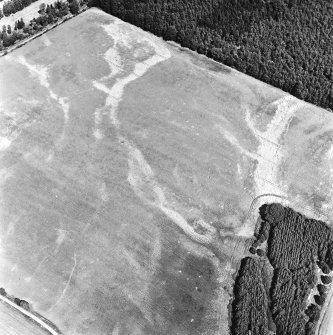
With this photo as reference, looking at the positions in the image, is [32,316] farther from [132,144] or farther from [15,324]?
[132,144]

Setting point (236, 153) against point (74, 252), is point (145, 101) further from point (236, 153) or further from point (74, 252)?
point (74, 252)

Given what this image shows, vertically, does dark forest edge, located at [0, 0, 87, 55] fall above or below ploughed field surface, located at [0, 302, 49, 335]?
above

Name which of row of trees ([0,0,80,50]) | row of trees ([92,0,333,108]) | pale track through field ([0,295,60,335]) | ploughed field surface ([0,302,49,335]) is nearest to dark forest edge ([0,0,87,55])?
row of trees ([0,0,80,50])

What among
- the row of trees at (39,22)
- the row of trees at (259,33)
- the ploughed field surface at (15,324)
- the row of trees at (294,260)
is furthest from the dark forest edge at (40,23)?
the row of trees at (294,260)

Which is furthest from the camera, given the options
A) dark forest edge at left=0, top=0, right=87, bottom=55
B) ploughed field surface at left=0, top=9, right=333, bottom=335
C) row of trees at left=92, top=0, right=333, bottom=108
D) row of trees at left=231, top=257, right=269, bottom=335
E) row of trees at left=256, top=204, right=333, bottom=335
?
dark forest edge at left=0, top=0, right=87, bottom=55

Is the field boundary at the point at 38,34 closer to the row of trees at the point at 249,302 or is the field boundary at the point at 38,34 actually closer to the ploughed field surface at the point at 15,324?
the ploughed field surface at the point at 15,324

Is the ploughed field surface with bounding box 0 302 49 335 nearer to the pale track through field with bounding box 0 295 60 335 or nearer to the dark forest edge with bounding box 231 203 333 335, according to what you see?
the pale track through field with bounding box 0 295 60 335
